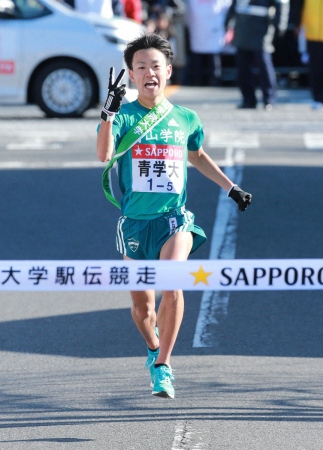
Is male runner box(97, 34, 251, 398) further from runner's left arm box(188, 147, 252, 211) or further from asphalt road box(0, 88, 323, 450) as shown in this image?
asphalt road box(0, 88, 323, 450)

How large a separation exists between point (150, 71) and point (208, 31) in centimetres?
1940

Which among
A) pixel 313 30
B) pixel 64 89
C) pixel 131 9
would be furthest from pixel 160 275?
pixel 131 9

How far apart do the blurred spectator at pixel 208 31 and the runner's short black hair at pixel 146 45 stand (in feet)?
62.5

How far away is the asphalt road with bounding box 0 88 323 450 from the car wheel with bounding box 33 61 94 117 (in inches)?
171

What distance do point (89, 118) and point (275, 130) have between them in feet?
10.5

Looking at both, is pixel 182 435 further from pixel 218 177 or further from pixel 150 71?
pixel 150 71

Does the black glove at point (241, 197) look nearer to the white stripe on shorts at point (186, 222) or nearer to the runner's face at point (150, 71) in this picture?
the white stripe on shorts at point (186, 222)

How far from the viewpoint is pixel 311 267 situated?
5.18 meters

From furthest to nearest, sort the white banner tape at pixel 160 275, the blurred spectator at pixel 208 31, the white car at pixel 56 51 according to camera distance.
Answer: the blurred spectator at pixel 208 31, the white car at pixel 56 51, the white banner tape at pixel 160 275

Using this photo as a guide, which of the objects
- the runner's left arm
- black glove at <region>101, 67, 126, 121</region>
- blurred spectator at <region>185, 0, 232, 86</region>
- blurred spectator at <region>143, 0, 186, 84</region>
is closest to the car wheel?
blurred spectator at <region>143, 0, 186, 84</region>

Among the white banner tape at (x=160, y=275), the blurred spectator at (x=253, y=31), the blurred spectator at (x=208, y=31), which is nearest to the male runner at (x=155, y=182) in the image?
the white banner tape at (x=160, y=275)

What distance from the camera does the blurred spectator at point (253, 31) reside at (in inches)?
762

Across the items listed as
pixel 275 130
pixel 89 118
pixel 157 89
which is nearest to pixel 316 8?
pixel 275 130

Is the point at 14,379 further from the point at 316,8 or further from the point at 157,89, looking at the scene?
the point at 316,8
